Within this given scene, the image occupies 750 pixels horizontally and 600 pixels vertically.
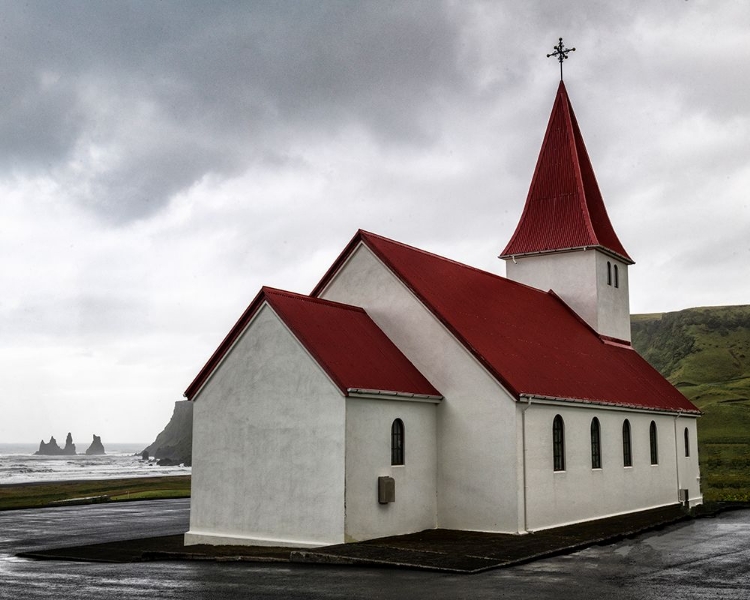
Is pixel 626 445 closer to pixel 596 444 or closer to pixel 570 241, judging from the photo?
pixel 596 444

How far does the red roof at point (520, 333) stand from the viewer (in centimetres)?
2342

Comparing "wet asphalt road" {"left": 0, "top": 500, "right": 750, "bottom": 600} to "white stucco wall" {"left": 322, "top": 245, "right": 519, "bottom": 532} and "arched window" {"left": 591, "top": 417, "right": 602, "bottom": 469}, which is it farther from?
"arched window" {"left": 591, "top": 417, "right": 602, "bottom": 469}

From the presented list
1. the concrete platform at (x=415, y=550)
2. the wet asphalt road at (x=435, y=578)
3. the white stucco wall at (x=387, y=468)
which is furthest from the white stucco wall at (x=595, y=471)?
the wet asphalt road at (x=435, y=578)

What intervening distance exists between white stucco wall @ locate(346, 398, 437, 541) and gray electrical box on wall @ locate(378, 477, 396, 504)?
0.12m

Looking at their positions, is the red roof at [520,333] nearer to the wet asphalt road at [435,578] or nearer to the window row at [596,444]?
the window row at [596,444]

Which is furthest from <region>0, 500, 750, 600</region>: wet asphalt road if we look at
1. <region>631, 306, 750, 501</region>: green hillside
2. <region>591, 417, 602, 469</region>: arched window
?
<region>631, 306, 750, 501</region>: green hillside

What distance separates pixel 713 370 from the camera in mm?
130250

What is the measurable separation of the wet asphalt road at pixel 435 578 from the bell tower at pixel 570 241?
1403cm

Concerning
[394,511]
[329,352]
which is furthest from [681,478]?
[329,352]

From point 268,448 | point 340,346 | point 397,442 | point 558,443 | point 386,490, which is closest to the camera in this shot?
point 386,490

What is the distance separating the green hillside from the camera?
2602 inches

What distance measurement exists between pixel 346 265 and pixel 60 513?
15.8 meters

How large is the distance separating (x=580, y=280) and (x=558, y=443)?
36.1ft

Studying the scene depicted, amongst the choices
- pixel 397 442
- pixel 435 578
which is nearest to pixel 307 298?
pixel 397 442
